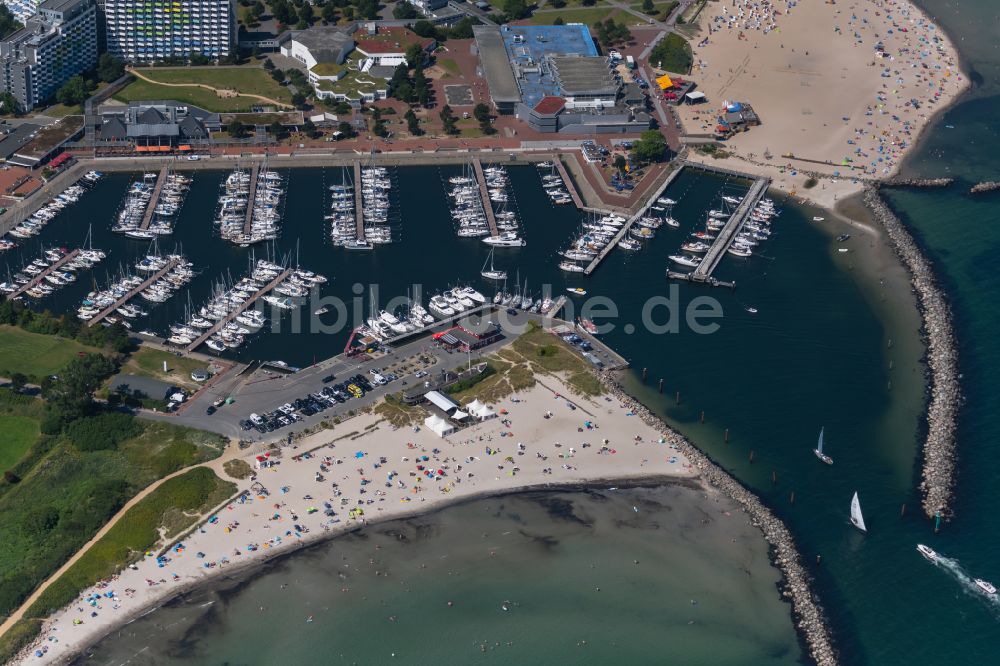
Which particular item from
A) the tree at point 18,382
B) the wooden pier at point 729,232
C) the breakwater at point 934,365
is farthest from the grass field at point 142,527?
the breakwater at point 934,365

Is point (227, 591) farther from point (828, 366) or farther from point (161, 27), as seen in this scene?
point (161, 27)

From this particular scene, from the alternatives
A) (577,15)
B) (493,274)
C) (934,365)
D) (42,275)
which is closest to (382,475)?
(493,274)

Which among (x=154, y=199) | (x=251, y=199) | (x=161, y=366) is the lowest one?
(x=154, y=199)

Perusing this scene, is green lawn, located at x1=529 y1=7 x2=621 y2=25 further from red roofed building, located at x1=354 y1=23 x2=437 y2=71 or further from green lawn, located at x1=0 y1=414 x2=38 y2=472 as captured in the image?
green lawn, located at x1=0 y1=414 x2=38 y2=472

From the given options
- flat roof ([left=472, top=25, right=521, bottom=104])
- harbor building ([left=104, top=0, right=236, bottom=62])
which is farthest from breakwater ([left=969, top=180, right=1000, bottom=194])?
harbor building ([left=104, top=0, right=236, bottom=62])

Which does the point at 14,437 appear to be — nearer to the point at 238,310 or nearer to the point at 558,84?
the point at 238,310

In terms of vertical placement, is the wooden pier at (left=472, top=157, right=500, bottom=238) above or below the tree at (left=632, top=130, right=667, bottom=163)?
below
